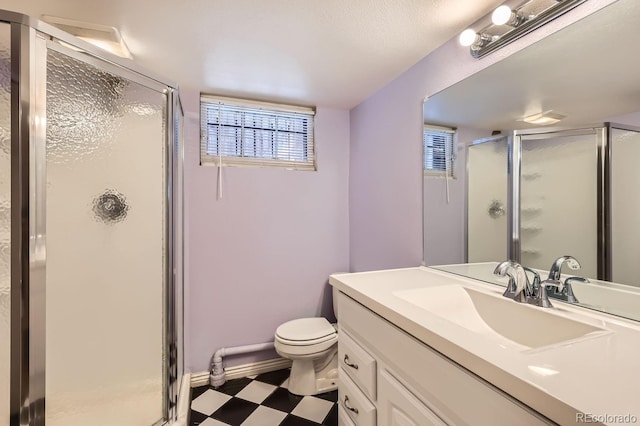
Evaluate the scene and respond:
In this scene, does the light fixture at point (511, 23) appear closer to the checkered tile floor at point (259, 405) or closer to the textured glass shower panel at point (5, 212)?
the textured glass shower panel at point (5, 212)

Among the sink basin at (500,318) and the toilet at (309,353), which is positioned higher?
the sink basin at (500,318)

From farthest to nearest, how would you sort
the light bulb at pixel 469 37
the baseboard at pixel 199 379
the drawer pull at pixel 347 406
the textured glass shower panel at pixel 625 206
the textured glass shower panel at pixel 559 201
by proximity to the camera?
the baseboard at pixel 199 379
the light bulb at pixel 469 37
the drawer pull at pixel 347 406
the textured glass shower panel at pixel 559 201
the textured glass shower panel at pixel 625 206

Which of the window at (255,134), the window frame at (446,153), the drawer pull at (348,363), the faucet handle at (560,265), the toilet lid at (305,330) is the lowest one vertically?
the toilet lid at (305,330)

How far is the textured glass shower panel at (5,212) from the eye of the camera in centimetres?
92

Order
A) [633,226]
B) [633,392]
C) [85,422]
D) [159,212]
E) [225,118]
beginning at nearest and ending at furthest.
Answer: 1. [633,392]
2. [633,226]
3. [85,422]
4. [159,212]
5. [225,118]

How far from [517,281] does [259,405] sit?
157 cm

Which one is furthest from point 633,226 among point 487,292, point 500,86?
point 500,86

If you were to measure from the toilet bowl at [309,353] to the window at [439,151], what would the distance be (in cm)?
116

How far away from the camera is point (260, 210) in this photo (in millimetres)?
2092

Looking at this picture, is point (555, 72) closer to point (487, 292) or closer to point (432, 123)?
point (432, 123)

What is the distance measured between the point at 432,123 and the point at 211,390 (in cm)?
211

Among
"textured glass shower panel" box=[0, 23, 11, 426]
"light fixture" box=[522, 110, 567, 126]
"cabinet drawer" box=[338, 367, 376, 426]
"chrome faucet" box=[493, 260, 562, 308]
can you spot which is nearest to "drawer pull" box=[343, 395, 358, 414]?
"cabinet drawer" box=[338, 367, 376, 426]

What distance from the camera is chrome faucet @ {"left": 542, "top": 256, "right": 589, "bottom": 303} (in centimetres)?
92

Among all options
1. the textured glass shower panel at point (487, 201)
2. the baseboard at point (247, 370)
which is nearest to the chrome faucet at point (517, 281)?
the textured glass shower panel at point (487, 201)
